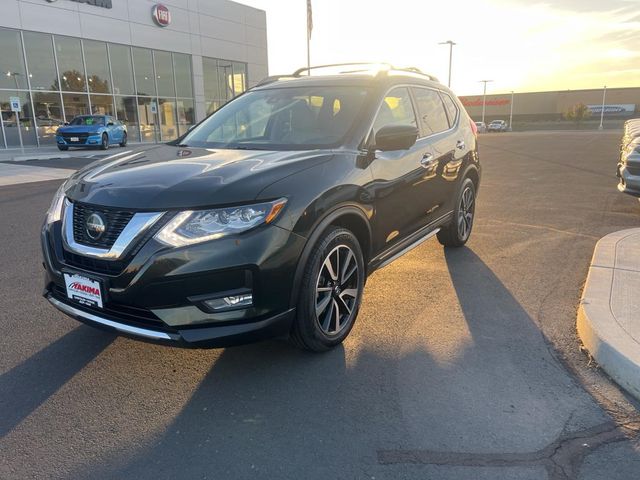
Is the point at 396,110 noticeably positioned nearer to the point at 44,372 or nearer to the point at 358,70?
the point at 358,70

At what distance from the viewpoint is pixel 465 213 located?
6.00m

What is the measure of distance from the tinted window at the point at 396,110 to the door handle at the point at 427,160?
1.06 ft

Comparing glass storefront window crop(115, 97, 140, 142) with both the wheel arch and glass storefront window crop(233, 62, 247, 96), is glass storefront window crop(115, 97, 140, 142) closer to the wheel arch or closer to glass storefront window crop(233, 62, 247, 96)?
glass storefront window crop(233, 62, 247, 96)

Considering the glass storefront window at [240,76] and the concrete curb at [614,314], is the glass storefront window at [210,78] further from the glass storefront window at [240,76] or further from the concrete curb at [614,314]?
the concrete curb at [614,314]

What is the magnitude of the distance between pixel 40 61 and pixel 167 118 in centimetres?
793

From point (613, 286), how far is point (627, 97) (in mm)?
98633

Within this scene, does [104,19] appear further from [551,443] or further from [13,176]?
[551,443]

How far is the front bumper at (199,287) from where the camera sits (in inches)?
106

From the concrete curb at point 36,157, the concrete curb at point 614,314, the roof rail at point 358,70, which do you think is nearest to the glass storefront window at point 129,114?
the concrete curb at point 36,157

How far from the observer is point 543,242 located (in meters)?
6.21

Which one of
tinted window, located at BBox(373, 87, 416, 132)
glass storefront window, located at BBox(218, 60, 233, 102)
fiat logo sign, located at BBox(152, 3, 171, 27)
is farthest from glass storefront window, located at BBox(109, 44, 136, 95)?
tinted window, located at BBox(373, 87, 416, 132)

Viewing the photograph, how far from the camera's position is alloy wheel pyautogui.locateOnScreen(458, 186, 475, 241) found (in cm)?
583

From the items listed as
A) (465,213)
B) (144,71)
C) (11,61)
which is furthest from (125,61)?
(465,213)

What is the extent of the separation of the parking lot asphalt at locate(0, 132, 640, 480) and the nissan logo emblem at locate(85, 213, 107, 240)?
0.92 metres
